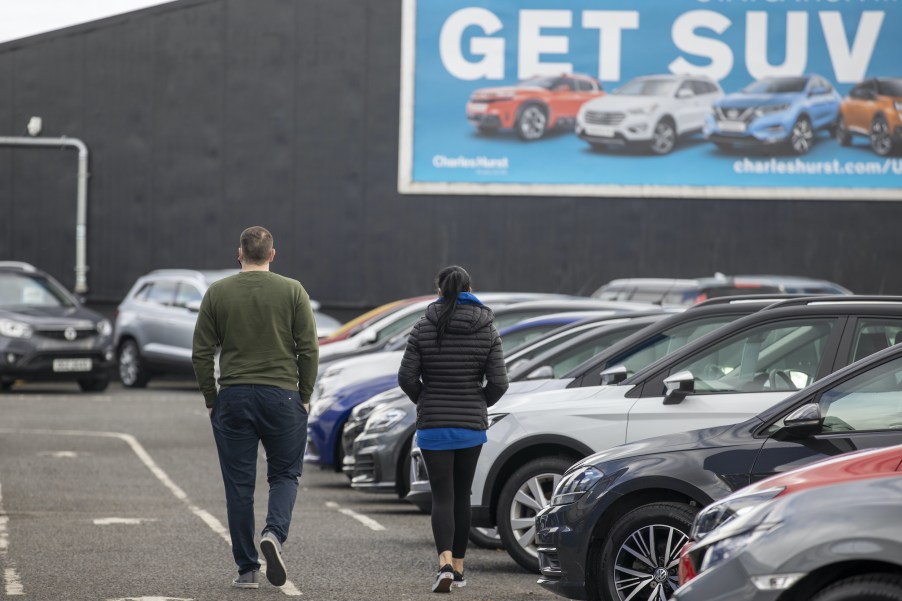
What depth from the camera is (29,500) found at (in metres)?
11.2

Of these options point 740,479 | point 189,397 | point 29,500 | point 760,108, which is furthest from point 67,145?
point 740,479

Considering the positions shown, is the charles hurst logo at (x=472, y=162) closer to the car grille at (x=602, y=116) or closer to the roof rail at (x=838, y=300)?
the car grille at (x=602, y=116)

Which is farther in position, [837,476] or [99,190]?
[99,190]

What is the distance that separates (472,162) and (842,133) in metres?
6.70

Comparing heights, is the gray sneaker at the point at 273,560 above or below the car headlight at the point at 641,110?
below

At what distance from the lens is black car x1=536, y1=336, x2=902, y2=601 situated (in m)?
5.89

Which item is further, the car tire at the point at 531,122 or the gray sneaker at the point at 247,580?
the car tire at the point at 531,122

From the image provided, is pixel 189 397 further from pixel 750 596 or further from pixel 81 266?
pixel 750 596

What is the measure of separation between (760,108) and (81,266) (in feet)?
42.3

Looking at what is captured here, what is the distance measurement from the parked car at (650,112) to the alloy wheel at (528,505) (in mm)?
18975

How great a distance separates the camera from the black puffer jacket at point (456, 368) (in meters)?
7.66

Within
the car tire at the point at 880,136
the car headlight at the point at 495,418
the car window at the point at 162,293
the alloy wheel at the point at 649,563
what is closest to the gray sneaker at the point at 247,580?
the car headlight at the point at 495,418

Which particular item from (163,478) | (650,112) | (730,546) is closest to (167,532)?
(163,478)

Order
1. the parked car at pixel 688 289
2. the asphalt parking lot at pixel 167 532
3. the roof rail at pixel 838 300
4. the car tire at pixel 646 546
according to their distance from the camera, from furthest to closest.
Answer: the parked car at pixel 688 289 < the asphalt parking lot at pixel 167 532 < the roof rail at pixel 838 300 < the car tire at pixel 646 546
